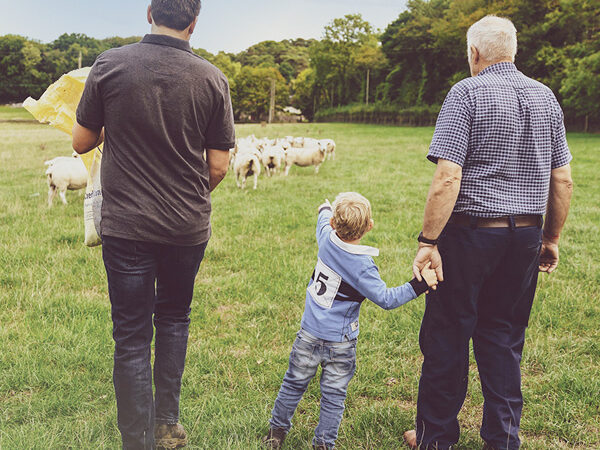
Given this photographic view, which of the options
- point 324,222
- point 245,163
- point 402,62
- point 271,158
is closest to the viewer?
point 324,222

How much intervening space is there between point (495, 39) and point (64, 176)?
28.5 ft

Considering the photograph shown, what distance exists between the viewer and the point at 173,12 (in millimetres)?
2291

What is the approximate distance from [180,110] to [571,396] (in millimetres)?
3274

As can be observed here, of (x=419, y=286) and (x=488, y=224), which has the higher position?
(x=488, y=224)

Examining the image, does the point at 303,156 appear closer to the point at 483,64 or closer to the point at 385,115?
the point at 483,64

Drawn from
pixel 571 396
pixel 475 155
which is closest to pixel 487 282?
pixel 475 155

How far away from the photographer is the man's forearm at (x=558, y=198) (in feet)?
9.12

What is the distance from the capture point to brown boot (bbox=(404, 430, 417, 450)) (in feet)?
9.69

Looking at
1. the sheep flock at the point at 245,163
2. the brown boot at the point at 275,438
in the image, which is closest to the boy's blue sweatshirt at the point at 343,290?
the brown boot at the point at 275,438

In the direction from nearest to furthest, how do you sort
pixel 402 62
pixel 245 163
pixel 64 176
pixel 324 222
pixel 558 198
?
1. pixel 558 198
2. pixel 324 222
3. pixel 64 176
4. pixel 245 163
5. pixel 402 62

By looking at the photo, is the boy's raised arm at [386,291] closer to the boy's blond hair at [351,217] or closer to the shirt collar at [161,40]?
the boy's blond hair at [351,217]

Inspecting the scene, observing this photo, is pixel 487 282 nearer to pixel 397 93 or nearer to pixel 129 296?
pixel 129 296

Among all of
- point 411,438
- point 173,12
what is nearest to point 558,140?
point 411,438

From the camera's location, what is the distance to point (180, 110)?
233 centimetres
